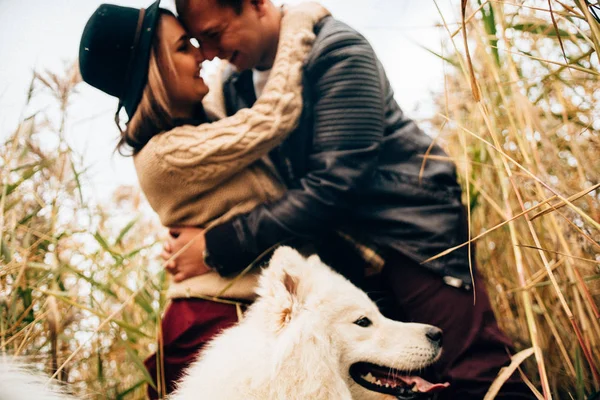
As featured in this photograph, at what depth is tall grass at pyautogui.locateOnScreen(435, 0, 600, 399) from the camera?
46.6 inches

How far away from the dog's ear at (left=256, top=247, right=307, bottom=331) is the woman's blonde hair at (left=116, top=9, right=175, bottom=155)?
0.47 m

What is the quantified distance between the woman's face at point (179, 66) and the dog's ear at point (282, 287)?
0.47 m

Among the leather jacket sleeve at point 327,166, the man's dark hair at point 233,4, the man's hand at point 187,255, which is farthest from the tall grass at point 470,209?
the man's dark hair at point 233,4

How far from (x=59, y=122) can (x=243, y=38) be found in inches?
21.0

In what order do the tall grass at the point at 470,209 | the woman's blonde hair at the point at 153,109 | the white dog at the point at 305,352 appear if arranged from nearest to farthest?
1. the white dog at the point at 305,352
2. the tall grass at the point at 470,209
3. the woman's blonde hair at the point at 153,109

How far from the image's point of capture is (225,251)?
1.09 m

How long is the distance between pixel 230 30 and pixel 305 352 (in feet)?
2.69

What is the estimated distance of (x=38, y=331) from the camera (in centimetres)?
101

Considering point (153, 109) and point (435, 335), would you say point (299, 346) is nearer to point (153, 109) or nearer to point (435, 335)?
point (435, 335)

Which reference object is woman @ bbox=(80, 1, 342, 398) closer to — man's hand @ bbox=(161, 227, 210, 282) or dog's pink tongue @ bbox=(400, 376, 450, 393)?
man's hand @ bbox=(161, 227, 210, 282)

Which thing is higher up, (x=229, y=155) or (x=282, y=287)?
(x=229, y=155)

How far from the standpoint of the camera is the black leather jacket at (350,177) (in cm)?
109

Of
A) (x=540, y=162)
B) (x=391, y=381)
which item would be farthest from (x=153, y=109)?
(x=540, y=162)

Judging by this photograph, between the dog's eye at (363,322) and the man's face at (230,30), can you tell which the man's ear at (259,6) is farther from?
the dog's eye at (363,322)
